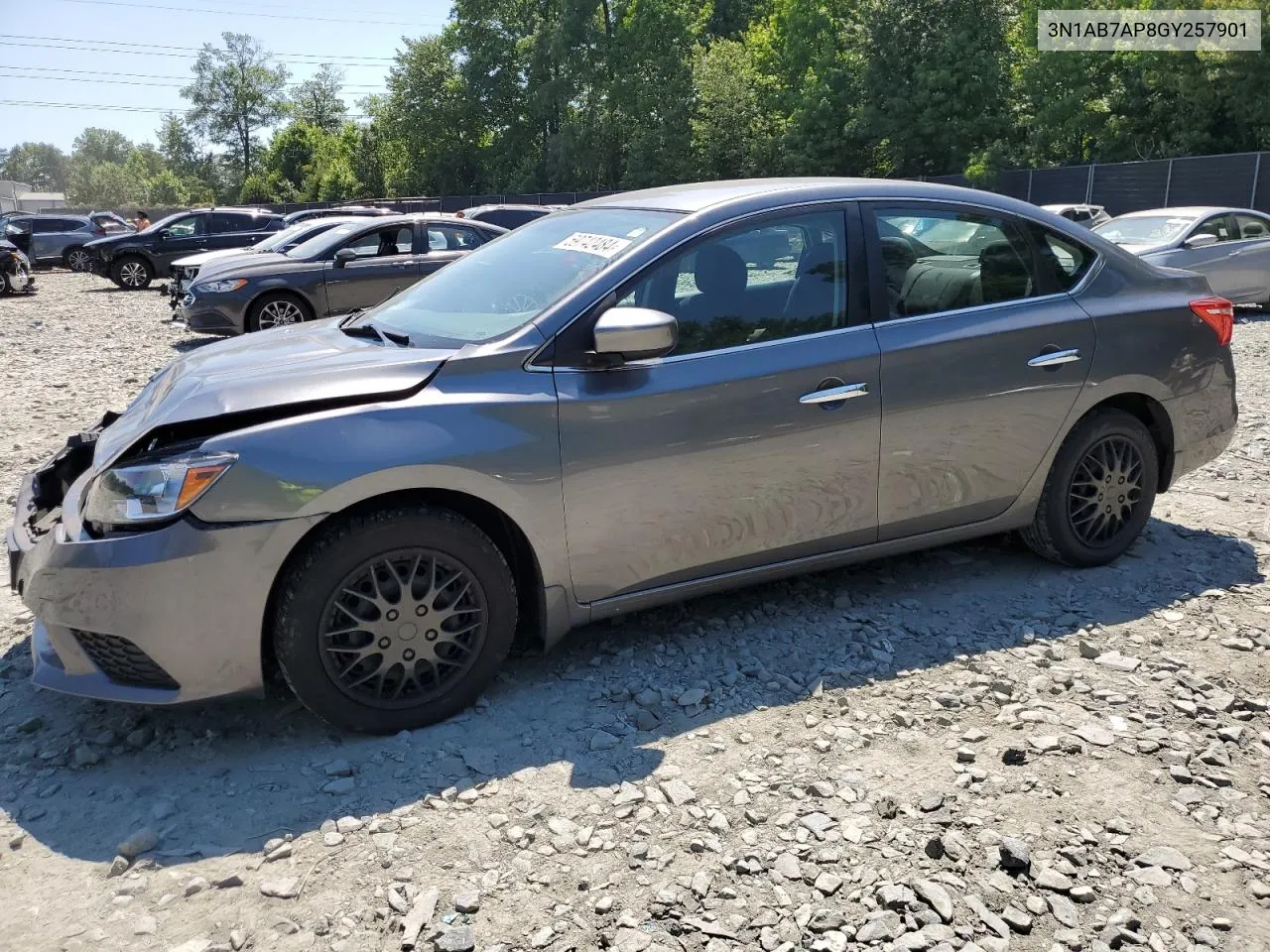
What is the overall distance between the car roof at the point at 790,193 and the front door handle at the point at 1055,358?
651mm

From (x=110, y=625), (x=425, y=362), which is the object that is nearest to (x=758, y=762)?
(x=425, y=362)

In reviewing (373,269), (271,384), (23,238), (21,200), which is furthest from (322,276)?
(21,200)

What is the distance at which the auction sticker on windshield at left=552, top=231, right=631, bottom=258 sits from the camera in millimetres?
3916

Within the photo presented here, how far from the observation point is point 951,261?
4.39 metres

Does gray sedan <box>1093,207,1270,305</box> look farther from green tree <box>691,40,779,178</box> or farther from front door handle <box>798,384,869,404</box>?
green tree <box>691,40,779,178</box>

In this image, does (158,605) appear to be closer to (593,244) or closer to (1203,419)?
(593,244)

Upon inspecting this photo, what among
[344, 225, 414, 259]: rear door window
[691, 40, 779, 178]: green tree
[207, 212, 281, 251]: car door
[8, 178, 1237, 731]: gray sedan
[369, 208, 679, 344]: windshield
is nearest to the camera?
[8, 178, 1237, 731]: gray sedan

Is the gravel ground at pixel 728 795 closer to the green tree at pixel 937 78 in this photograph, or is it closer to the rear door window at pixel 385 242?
the rear door window at pixel 385 242

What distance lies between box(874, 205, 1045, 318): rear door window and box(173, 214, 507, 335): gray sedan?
8406 mm

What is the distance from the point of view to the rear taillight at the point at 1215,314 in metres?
4.88

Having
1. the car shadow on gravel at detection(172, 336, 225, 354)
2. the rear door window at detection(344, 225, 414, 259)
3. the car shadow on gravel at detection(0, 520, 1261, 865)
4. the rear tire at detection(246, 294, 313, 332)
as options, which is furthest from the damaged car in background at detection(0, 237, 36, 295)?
the car shadow on gravel at detection(0, 520, 1261, 865)

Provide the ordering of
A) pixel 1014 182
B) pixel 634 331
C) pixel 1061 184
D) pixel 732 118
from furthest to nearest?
pixel 732 118
pixel 1014 182
pixel 1061 184
pixel 634 331

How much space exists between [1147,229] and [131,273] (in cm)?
1996

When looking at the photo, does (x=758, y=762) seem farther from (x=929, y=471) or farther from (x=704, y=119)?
(x=704, y=119)
